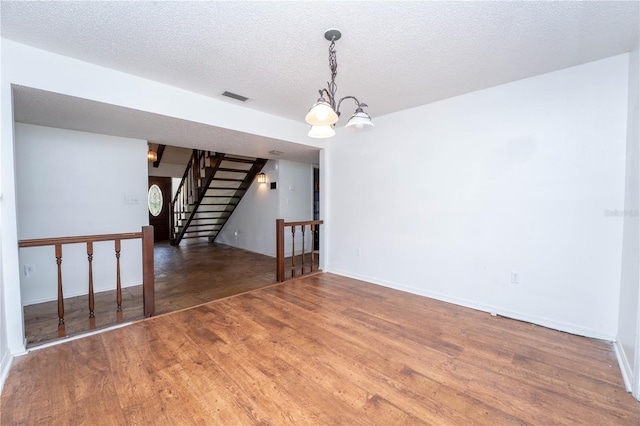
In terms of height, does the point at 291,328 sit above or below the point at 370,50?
below

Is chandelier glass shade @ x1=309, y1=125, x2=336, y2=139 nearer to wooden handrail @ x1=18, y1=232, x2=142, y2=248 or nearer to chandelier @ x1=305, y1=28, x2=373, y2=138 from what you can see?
chandelier @ x1=305, y1=28, x2=373, y2=138

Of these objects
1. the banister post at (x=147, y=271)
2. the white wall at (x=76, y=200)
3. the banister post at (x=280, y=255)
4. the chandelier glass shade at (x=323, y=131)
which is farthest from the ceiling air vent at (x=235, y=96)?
the white wall at (x=76, y=200)

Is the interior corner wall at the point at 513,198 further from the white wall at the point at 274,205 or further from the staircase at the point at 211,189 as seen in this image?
the staircase at the point at 211,189

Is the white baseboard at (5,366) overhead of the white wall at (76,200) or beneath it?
beneath

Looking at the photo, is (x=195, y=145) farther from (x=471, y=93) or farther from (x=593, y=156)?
(x=593, y=156)

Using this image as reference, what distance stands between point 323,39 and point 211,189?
5308mm

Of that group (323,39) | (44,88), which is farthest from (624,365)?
(44,88)

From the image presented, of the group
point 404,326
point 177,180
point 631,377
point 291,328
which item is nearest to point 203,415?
point 291,328

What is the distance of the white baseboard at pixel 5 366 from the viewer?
→ 179 centimetres

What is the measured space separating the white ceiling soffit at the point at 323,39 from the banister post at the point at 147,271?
1.61 m

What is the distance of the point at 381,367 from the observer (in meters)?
1.97

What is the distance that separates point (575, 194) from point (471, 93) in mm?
1466

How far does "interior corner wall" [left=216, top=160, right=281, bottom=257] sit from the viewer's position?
602 cm

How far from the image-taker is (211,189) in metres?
6.53
